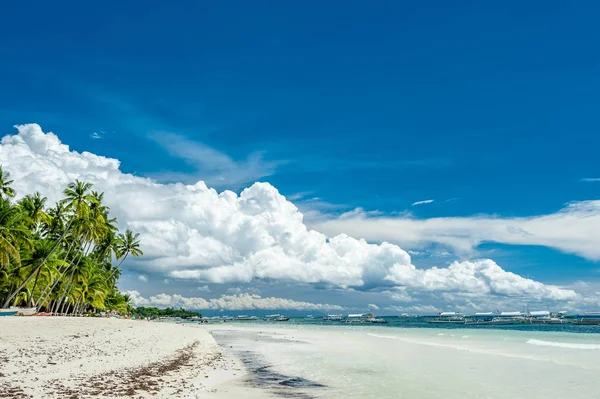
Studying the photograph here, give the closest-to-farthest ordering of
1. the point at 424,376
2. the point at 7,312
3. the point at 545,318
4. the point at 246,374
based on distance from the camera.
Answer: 1. the point at 246,374
2. the point at 424,376
3. the point at 7,312
4. the point at 545,318

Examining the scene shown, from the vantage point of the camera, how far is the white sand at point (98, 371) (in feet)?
49.0

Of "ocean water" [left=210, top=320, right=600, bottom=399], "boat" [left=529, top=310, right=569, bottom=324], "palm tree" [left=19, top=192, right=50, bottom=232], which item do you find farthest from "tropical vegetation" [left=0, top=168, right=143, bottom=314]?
"boat" [left=529, top=310, right=569, bottom=324]

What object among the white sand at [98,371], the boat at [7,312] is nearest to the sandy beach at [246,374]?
the white sand at [98,371]

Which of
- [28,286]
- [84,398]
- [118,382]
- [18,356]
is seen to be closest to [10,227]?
[28,286]

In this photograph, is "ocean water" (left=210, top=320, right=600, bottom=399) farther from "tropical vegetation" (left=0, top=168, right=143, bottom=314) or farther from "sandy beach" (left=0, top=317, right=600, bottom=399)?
"tropical vegetation" (left=0, top=168, right=143, bottom=314)

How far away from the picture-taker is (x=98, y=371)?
62.7 ft

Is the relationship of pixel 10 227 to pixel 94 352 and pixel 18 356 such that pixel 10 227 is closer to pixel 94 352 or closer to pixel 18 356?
pixel 94 352

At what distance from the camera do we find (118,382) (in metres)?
17.0

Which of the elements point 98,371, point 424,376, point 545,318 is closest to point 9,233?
point 98,371

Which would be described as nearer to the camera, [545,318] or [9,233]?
[9,233]

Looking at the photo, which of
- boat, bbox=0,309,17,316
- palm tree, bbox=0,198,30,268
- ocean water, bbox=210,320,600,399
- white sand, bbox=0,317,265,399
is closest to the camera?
white sand, bbox=0,317,265,399

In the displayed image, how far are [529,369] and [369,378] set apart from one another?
12217 millimetres

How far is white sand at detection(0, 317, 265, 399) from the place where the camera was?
588 inches

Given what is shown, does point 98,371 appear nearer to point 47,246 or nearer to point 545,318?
point 47,246
